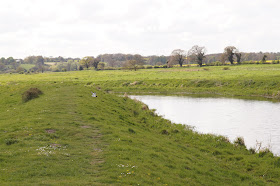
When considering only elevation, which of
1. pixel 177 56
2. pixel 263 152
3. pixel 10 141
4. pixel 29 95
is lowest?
pixel 263 152

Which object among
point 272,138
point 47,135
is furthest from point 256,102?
point 47,135

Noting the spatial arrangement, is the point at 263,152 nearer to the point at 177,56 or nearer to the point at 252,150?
the point at 252,150

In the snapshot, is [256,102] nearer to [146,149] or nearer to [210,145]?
[210,145]

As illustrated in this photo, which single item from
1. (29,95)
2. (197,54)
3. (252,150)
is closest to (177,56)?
(197,54)

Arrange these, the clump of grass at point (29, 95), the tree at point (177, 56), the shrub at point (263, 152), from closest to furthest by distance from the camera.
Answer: the shrub at point (263, 152)
the clump of grass at point (29, 95)
the tree at point (177, 56)

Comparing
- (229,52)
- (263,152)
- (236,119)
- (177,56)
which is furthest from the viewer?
(177,56)

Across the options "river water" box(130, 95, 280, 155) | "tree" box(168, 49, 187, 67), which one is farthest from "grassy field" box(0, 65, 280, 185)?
"tree" box(168, 49, 187, 67)

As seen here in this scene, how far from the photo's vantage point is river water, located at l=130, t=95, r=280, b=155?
80.5 ft

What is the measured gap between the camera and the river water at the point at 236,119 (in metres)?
24.6

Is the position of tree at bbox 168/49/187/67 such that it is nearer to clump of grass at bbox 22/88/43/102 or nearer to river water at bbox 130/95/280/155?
river water at bbox 130/95/280/155

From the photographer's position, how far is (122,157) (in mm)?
15094

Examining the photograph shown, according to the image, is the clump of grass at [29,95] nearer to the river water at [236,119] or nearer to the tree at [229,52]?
the river water at [236,119]

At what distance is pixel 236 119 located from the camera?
3250cm

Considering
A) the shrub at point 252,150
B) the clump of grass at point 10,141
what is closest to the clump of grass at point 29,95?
the clump of grass at point 10,141
